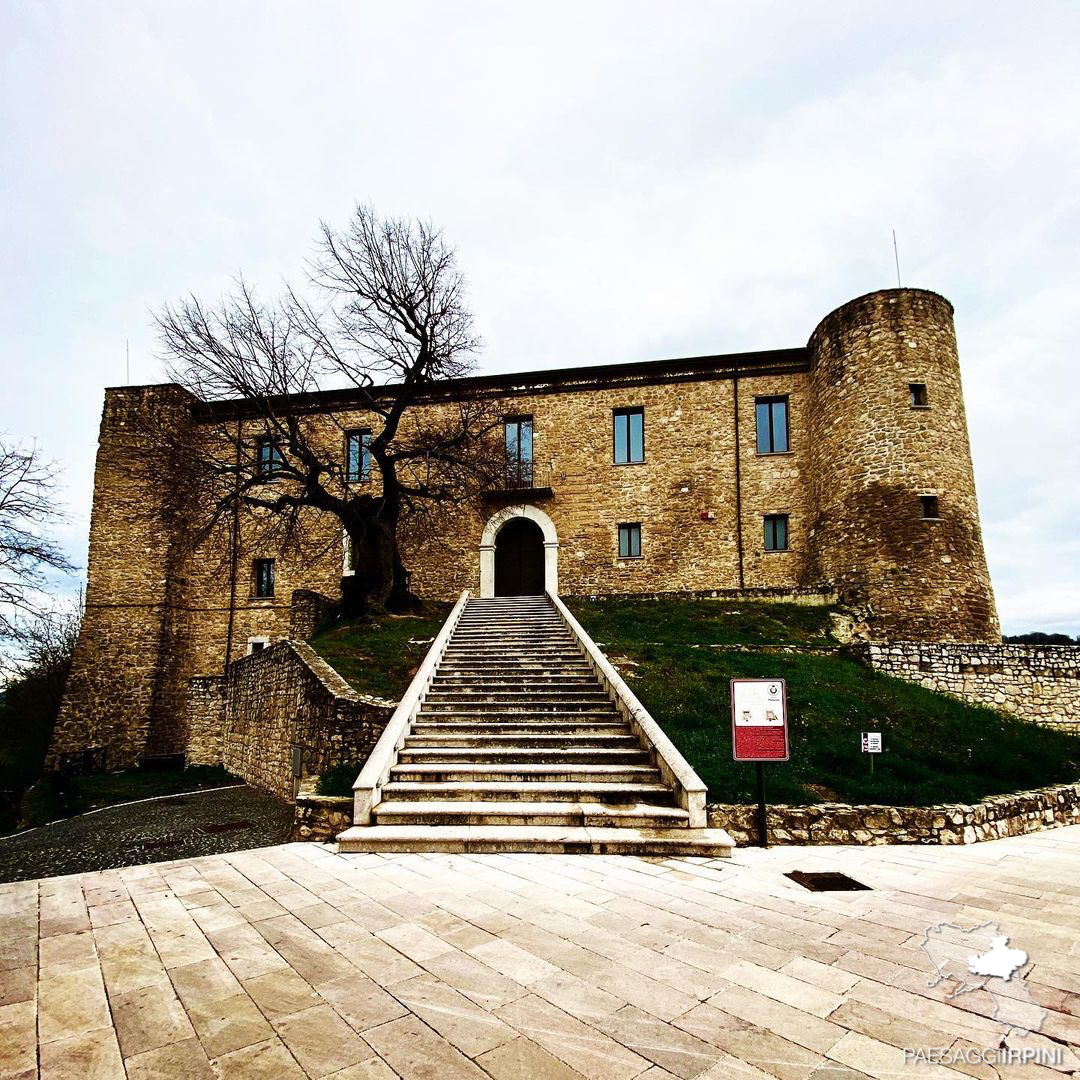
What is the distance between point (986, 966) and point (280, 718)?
1184 cm

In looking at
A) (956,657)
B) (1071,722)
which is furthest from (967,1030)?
(1071,722)

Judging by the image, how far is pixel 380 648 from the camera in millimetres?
13656

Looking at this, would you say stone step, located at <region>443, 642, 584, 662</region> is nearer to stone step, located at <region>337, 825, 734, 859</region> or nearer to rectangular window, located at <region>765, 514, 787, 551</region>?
stone step, located at <region>337, 825, 734, 859</region>

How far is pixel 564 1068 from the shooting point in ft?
8.55

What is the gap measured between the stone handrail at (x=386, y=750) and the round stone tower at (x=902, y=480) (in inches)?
478

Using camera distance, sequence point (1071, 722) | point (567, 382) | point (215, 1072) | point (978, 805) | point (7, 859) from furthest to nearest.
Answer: point (567, 382), point (1071, 722), point (7, 859), point (978, 805), point (215, 1072)

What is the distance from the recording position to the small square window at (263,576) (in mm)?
22891

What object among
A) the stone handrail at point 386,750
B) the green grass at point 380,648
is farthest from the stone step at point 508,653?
the green grass at point 380,648

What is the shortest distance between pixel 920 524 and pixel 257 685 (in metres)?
16.9

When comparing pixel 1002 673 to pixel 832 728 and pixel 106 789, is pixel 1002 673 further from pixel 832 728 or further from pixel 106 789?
pixel 106 789

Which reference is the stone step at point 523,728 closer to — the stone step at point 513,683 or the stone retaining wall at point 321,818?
the stone step at point 513,683

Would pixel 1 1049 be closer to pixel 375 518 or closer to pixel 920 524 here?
pixel 375 518

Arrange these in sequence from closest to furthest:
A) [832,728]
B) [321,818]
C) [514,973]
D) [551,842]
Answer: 1. [514,973]
2. [551,842]
3. [321,818]
4. [832,728]

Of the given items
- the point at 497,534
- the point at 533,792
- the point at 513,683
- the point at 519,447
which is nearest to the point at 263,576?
the point at 497,534
